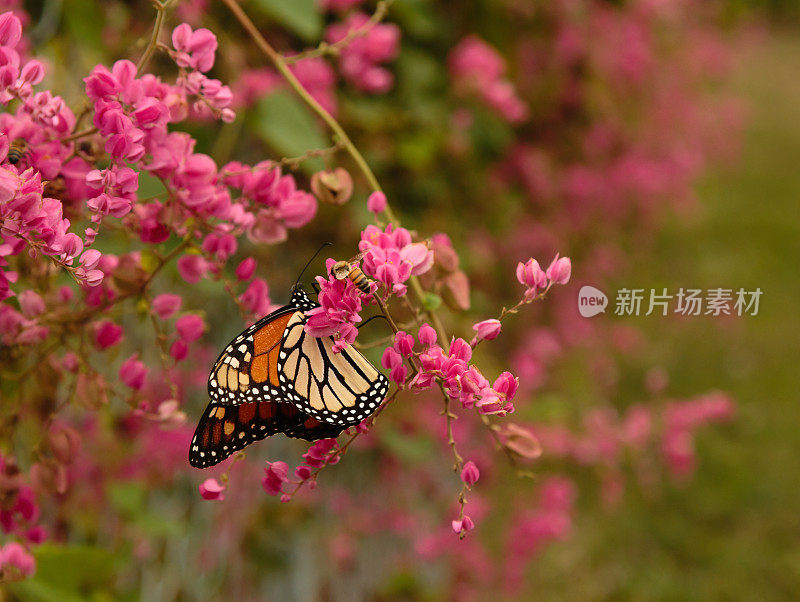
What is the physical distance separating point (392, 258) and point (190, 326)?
11.0 inches

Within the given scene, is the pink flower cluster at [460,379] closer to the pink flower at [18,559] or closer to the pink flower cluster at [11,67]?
the pink flower cluster at [11,67]

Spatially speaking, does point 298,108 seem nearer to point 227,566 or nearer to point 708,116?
point 227,566

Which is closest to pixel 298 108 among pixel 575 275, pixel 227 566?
pixel 227 566

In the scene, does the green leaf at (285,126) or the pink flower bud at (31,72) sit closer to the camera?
the pink flower bud at (31,72)

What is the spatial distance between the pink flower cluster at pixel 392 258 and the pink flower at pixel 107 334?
0.29 m

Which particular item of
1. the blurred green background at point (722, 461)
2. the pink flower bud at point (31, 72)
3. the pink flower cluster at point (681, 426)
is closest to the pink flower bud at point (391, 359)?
the pink flower bud at point (31, 72)

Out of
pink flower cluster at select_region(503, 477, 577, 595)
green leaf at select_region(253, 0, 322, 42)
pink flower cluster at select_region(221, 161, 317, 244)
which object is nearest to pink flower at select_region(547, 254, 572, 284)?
pink flower cluster at select_region(221, 161, 317, 244)

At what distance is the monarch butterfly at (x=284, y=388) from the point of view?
532 mm

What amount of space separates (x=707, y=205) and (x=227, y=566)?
4.56 meters

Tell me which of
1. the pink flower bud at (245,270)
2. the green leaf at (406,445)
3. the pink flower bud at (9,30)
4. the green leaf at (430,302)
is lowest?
the pink flower bud at (245,270)

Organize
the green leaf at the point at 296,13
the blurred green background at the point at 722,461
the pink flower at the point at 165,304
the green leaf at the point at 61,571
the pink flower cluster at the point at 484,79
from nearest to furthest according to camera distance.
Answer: the pink flower at the point at 165,304 → the green leaf at the point at 61,571 → the green leaf at the point at 296,13 → the pink flower cluster at the point at 484,79 → the blurred green background at the point at 722,461

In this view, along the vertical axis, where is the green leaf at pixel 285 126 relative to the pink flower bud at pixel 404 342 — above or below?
above

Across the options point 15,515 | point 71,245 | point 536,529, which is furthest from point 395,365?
point 536,529

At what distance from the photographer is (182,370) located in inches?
56.1
